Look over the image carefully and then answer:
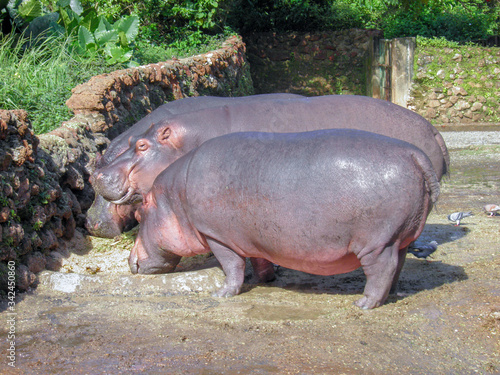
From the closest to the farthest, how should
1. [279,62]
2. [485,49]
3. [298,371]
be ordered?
[298,371]
[485,49]
[279,62]

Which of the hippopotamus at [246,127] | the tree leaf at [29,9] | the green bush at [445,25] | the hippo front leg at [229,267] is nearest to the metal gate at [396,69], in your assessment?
the green bush at [445,25]

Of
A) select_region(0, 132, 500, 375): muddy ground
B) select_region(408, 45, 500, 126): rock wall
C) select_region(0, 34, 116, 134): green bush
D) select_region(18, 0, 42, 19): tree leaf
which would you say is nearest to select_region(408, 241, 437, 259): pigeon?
select_region(0, 132, 500, 375): muddy ground

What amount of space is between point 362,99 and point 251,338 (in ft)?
8.05

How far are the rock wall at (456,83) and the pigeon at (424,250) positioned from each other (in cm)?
953

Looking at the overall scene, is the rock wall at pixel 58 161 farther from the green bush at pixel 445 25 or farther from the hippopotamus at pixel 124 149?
the green bush at pixel 445 25

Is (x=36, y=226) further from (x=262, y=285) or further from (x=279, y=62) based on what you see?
(x=279, y=62)

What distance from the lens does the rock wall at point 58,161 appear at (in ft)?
14.7

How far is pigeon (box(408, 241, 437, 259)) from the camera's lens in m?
5.19

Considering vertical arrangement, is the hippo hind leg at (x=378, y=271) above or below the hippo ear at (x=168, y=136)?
below

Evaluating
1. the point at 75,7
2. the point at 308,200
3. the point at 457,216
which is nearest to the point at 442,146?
the point at 457,216

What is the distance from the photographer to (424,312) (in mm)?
3863

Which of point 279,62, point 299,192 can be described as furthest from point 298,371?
point 279,62

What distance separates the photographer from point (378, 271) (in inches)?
150

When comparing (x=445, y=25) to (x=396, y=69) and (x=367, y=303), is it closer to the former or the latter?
(x=396, y=69)
